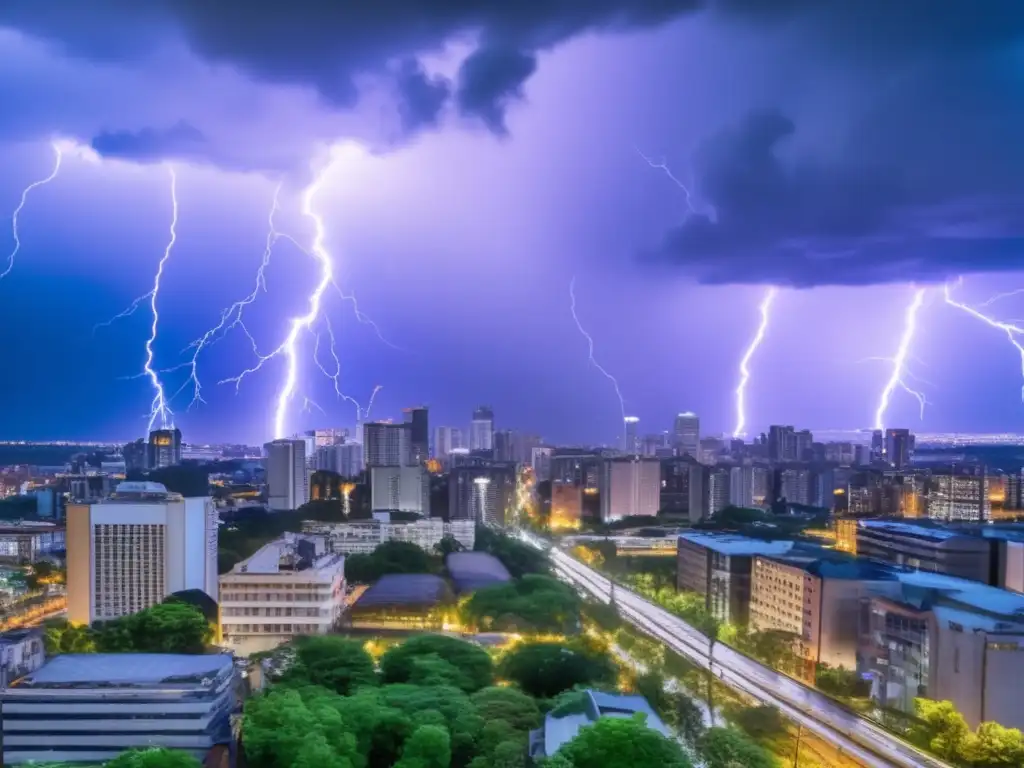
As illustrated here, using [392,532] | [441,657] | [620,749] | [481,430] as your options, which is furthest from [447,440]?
→ [620,749]

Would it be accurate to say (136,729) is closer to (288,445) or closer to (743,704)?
(743,704)

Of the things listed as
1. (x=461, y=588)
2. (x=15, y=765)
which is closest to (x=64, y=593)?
(x=461, y=588)

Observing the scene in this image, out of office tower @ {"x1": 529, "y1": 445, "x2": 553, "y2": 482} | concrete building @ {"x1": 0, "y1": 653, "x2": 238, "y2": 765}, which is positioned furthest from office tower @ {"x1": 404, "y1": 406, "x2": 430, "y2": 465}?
concrete building @ {"x1": 0, "y1": 653, "x2": 238, "y2": 765}

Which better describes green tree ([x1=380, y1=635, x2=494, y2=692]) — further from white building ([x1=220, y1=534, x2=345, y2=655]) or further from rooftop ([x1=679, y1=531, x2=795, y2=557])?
rooftop ([x1=679, y1=531, x2=795, y2=557])

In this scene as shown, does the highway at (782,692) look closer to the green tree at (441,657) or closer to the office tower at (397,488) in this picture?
the green tree at (441,657)

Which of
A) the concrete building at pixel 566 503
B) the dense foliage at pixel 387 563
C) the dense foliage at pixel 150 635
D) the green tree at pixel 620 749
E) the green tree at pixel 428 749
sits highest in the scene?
the green tree at pixel 620 749

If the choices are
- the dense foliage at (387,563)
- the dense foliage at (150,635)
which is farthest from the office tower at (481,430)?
the dense foliage at (150,635)
